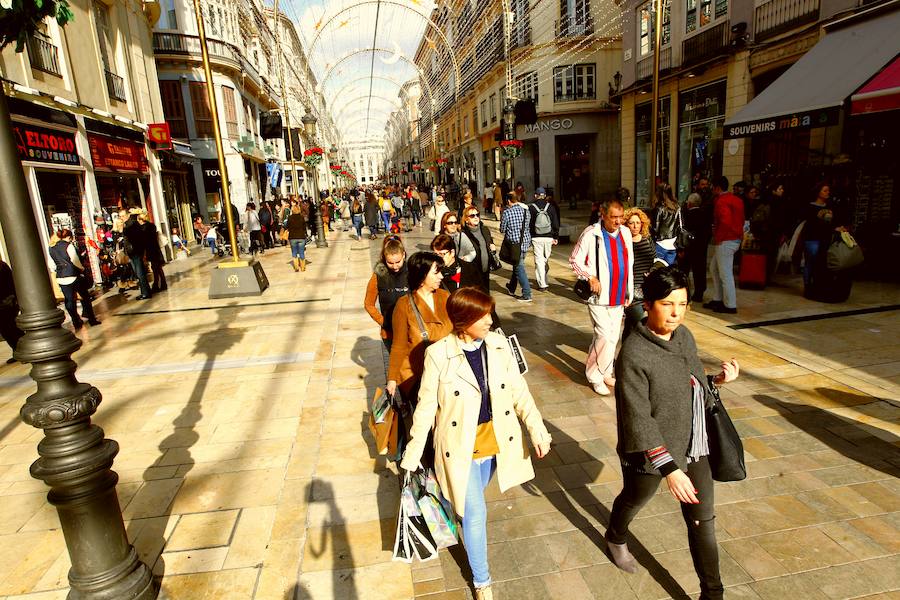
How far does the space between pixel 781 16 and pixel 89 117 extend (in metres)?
16.5

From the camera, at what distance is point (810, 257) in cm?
825

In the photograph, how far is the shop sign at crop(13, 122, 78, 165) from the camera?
10.1 metres

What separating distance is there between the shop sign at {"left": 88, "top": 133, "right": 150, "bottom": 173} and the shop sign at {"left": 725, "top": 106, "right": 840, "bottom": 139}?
14600 mm

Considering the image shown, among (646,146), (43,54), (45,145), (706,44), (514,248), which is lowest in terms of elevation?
(514,248)

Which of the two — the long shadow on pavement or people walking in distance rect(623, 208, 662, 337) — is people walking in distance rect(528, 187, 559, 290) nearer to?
people walking in distance rect(623, 208, 662, 337)

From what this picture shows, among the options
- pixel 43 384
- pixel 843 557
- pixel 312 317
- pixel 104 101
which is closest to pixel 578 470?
pixel 843 557

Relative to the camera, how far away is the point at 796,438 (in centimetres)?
426

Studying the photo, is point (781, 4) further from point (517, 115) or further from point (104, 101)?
point (104, 101)

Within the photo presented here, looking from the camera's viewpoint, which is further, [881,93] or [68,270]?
[68,270]

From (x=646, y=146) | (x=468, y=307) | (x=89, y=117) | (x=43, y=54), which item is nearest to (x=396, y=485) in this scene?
(x=468, y=307)

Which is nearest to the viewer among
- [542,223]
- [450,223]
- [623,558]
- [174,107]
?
[623,558]

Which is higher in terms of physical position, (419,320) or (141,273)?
(419,320)

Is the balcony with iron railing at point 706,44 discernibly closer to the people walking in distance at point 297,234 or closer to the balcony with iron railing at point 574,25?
the balcony with iron railing at point 574,25

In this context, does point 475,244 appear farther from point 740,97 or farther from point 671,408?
point 740,97
